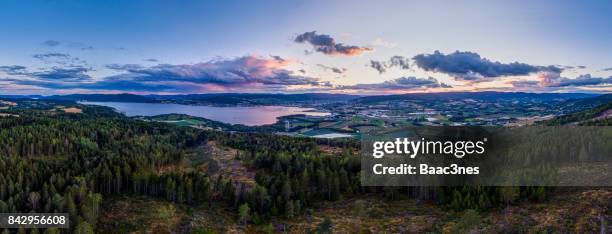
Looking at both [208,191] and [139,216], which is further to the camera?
[208,191]

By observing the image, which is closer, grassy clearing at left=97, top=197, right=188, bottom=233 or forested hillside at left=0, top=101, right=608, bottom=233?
grassy clearing at left=97, top=197, right=188, bottom=233

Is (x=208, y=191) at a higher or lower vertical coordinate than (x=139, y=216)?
higher

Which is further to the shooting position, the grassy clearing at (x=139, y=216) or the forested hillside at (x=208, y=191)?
the forested hillside at (x=208, y=191)

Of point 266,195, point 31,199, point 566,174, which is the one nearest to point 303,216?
point 266,195

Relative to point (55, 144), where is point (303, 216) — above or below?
below

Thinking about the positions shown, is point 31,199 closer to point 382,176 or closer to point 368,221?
point 368,221

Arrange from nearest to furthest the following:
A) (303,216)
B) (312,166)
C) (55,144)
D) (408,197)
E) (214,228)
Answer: (214,228)
(303,216)
(408,197)
(312,166)
(55,144)

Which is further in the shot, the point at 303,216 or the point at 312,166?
the point at 312,166

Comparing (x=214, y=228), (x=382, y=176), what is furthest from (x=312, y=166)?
(x=214, y=228)

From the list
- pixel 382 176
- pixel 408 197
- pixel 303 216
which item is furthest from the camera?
pixel 382 176
